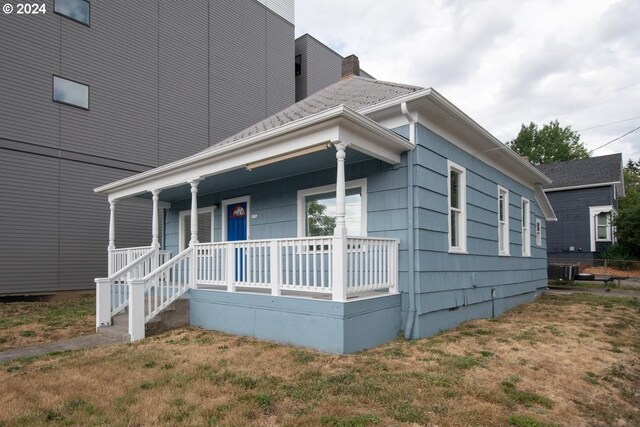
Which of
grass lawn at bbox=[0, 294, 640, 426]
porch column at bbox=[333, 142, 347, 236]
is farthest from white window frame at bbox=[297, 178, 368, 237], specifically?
grass lawn at bbox=[0, 294, 640, 426]

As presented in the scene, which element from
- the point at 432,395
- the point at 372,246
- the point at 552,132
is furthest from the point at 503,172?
the point at 552,132

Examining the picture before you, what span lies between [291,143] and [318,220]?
2223 millimetres

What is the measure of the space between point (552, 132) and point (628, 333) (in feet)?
132

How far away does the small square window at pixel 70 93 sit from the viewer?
12.8m

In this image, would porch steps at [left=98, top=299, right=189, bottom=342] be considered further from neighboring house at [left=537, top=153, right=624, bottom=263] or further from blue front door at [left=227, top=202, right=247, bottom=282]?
neighboring house at [left=537, top=153, right=624, bottom=263]

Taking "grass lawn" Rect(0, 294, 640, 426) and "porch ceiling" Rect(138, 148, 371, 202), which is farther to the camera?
"porch ceiling" Rect(138, 148, 371, 202)

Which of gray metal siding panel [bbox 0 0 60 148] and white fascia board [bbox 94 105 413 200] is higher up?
gray metal siding panel [bbox 0 0 60 148]

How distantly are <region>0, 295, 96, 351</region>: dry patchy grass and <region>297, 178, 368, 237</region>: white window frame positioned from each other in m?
4.30

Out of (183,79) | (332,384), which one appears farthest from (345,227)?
(183,79)

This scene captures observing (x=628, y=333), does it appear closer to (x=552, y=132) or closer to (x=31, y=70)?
(x=31, y=70)

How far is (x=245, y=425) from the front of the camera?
3293mm

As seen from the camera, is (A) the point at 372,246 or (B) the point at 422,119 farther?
(B) the point at 422,119

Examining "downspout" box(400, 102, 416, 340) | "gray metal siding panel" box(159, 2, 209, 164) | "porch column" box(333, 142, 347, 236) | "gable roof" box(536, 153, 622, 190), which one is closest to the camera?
"porch column" box(333, 142, 347, 236)

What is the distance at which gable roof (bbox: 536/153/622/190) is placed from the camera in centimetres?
2204
